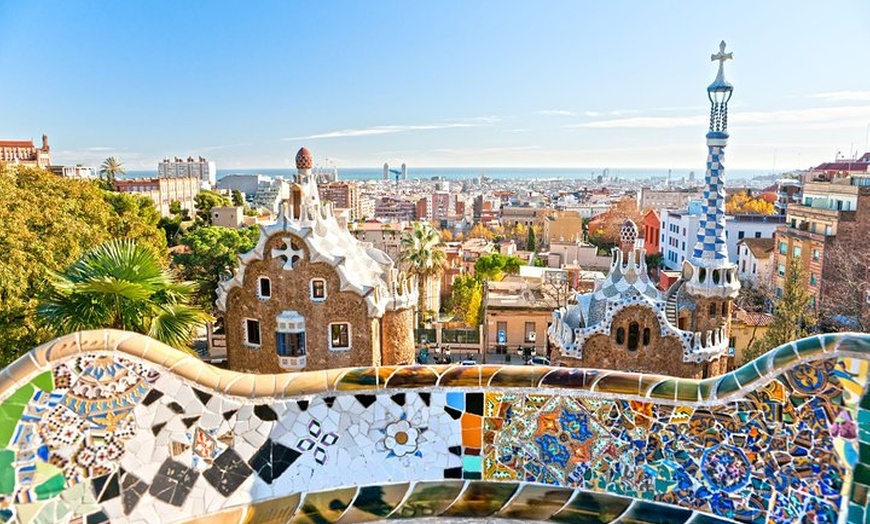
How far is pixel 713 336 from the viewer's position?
1225 centimetres

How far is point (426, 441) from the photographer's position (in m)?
4.36

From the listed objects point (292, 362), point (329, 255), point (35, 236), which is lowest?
point (292, 362)

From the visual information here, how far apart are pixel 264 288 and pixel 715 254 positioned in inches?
364

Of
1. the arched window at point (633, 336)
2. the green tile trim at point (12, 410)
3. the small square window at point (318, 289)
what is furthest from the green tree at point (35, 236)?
the arched window at point (633, 336)

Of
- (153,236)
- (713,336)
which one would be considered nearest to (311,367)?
(713,336)

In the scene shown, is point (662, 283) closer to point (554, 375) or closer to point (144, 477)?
point (554, 375)

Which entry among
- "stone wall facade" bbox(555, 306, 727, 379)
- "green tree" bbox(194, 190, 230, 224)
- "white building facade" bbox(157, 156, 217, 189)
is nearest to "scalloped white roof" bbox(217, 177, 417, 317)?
"stone wall facade" bbox(555, 306, 727, 379)

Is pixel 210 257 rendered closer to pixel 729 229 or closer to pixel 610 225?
pixel 729 229

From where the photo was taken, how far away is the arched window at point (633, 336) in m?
11.9

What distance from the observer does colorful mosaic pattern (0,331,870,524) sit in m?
3.80

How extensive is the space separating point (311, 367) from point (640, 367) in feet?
22.0

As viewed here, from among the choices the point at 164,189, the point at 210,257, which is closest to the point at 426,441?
the point at 210,257

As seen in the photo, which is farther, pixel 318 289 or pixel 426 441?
pixel 318 289

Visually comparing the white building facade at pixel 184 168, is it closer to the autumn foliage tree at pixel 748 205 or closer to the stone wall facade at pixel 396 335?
the autumn foliage tree at pixel 748 205
